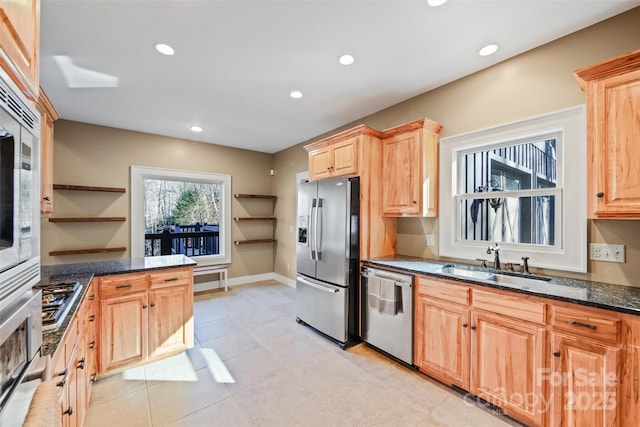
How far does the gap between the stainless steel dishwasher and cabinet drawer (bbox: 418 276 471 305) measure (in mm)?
116

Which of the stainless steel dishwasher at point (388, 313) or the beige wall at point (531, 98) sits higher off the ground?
the beige wall at point (531, 98)

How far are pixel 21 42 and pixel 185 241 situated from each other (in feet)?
15.1

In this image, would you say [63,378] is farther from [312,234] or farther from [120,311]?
[312,234]

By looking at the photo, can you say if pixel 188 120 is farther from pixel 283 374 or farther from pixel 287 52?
pixel 283 374

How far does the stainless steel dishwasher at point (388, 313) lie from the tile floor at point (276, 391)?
6.2 inches

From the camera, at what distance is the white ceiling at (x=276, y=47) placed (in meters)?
1.87

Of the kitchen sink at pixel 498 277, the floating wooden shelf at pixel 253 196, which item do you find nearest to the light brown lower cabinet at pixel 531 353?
the kitchen sink at pixel 498 277

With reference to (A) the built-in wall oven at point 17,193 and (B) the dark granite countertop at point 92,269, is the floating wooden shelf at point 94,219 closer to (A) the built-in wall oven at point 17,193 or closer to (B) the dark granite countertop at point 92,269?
(B) the dark granite countertop at point 92,269

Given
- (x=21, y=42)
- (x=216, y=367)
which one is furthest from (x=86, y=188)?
(x=21, y=42)

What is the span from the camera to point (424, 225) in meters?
3.07

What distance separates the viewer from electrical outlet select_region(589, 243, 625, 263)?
1904mm

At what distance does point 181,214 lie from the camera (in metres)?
5.07

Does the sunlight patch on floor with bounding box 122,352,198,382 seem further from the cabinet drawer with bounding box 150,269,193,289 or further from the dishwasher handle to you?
the dishwasher handle

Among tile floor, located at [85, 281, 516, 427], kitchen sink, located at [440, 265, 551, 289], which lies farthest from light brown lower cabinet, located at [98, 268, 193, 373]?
kitchen sink, located at [440, 265, 551, 289]
